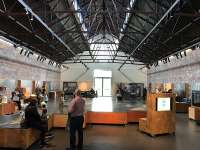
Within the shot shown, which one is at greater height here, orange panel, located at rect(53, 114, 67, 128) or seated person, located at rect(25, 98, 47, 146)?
seated person, located at rect(25, 98, 47, 146)

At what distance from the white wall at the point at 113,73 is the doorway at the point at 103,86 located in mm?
641

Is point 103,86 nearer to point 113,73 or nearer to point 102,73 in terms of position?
point 102,73

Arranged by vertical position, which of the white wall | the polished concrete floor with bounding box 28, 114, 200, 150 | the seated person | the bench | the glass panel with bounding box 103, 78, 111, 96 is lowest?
the polished concrete floor with bounding box 28, 114, 200, 150

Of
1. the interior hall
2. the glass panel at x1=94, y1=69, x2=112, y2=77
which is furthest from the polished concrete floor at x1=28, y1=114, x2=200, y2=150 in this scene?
the glass panel at x1=94, y1=69, x2=112, y2=77

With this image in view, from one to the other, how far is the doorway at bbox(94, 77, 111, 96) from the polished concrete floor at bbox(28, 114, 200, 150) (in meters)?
22.7

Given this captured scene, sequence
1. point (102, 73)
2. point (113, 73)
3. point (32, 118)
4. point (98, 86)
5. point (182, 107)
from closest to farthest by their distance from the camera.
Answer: point (32, 118) < point (182, 107) < point (102, 73) < point (113, 73) < point (98, 86)

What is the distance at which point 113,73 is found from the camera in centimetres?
3284

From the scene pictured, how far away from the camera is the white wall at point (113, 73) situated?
32.7 meters

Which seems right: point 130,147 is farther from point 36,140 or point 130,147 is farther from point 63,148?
point 36,140

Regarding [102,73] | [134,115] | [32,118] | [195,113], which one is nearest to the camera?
[32,118]

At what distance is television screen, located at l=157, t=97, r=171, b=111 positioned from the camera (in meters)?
9.10

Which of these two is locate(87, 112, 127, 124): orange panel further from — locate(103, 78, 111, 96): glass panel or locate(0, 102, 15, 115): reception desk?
locate(103, 78, 111, 96): glass panel

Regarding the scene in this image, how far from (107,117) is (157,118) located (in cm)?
260

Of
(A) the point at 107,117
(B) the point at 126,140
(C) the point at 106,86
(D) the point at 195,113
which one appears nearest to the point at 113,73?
(C) the point at 106,86
